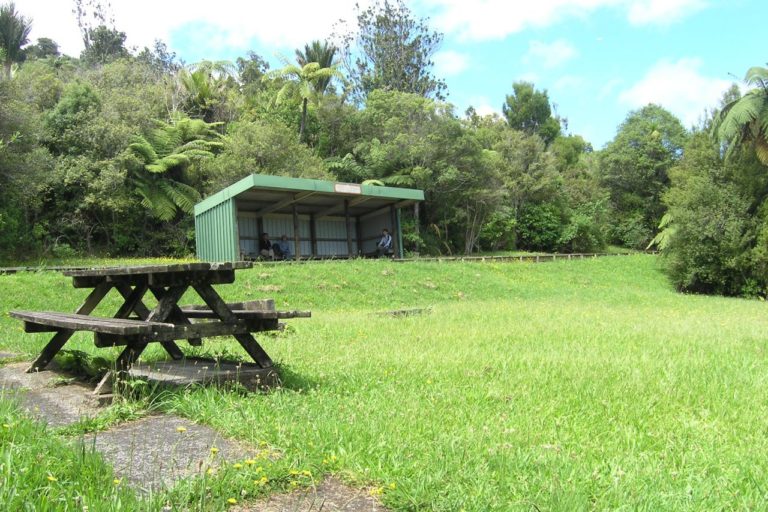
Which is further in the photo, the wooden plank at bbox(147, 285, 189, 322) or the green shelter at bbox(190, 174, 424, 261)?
the green shelter at bbox(190, 174, 424, 261)

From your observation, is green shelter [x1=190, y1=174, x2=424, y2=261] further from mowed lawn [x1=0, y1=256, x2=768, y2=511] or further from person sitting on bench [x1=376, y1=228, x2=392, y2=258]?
mowed lawn [x1=0, y1=256, x2=768, y2=511]

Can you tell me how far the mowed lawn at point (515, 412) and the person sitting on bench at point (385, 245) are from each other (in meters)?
14.2

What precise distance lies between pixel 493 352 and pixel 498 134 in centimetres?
3656

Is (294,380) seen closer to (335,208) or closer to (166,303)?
(166,303)

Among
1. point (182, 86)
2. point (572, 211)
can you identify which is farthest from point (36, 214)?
point (572, 211)

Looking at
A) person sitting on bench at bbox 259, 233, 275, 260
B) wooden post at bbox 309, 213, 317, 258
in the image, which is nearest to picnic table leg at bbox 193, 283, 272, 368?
person sitting on bench at bbox 259, 233, 275, 260

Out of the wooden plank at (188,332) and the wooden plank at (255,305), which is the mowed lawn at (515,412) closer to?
the wooden plank at (188,332)

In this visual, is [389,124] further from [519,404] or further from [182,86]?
[519,404]

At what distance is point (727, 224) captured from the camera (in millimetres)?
23391

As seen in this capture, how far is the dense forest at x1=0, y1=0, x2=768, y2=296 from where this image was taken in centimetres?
2350

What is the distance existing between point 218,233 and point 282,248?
3.61 meters

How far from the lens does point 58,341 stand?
5.30 metres

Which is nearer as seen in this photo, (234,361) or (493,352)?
(234,361)

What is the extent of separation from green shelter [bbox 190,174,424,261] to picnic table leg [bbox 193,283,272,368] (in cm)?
1439
